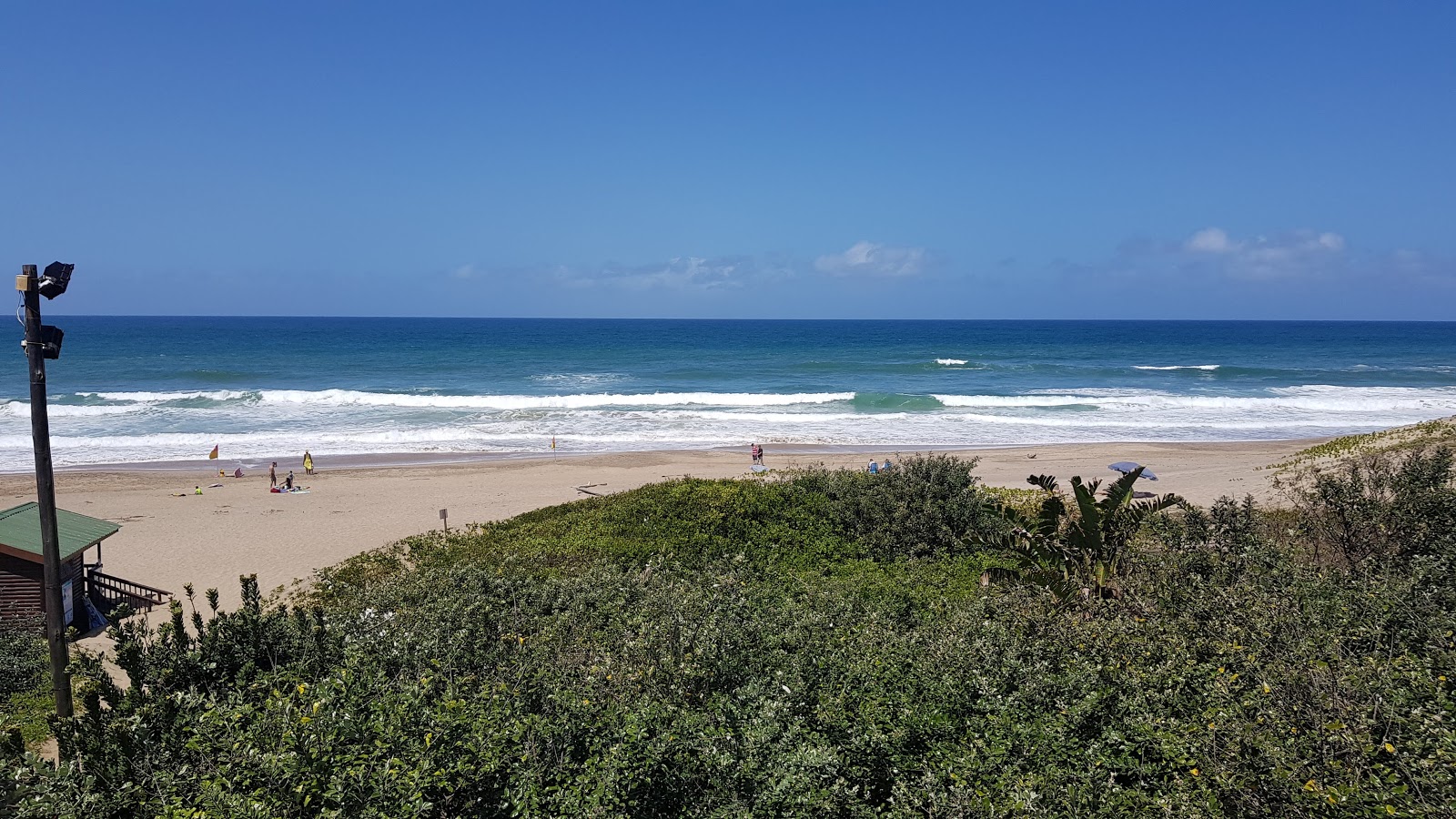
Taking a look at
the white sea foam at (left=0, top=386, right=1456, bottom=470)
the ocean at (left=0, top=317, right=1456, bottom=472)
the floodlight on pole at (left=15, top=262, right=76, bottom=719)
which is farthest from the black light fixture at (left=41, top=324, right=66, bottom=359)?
the white sea foam at (left=0, top=386, right=1456, bottom=470)

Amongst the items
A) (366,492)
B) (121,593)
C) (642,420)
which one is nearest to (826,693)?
(121,593)

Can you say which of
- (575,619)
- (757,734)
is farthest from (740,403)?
(757,734)

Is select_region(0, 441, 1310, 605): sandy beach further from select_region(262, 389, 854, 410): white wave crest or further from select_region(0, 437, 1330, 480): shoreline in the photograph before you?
select_region(262, 389, 854, 410): white wave crest

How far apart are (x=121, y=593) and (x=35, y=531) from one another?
206 cm

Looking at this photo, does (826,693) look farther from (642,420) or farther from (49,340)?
(642,420)

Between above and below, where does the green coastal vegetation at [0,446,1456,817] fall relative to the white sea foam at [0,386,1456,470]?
above

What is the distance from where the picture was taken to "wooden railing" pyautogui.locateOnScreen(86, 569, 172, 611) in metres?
14.5

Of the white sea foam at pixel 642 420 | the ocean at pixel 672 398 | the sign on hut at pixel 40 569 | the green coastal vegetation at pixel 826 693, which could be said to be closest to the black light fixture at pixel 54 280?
the green coastal vegetation at pixel 826 693

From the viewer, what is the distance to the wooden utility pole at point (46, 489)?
6.74 m

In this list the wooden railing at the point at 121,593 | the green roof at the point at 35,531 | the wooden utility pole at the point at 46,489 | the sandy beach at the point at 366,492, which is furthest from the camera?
the sandy beach at the point at 366,492

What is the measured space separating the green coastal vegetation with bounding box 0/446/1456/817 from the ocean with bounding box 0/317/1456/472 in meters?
24.8

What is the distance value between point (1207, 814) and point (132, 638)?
745cm

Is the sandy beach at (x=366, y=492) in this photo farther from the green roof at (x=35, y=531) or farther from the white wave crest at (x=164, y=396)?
the white wave crest at (x=164, y=396)

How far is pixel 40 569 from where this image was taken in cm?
1298
